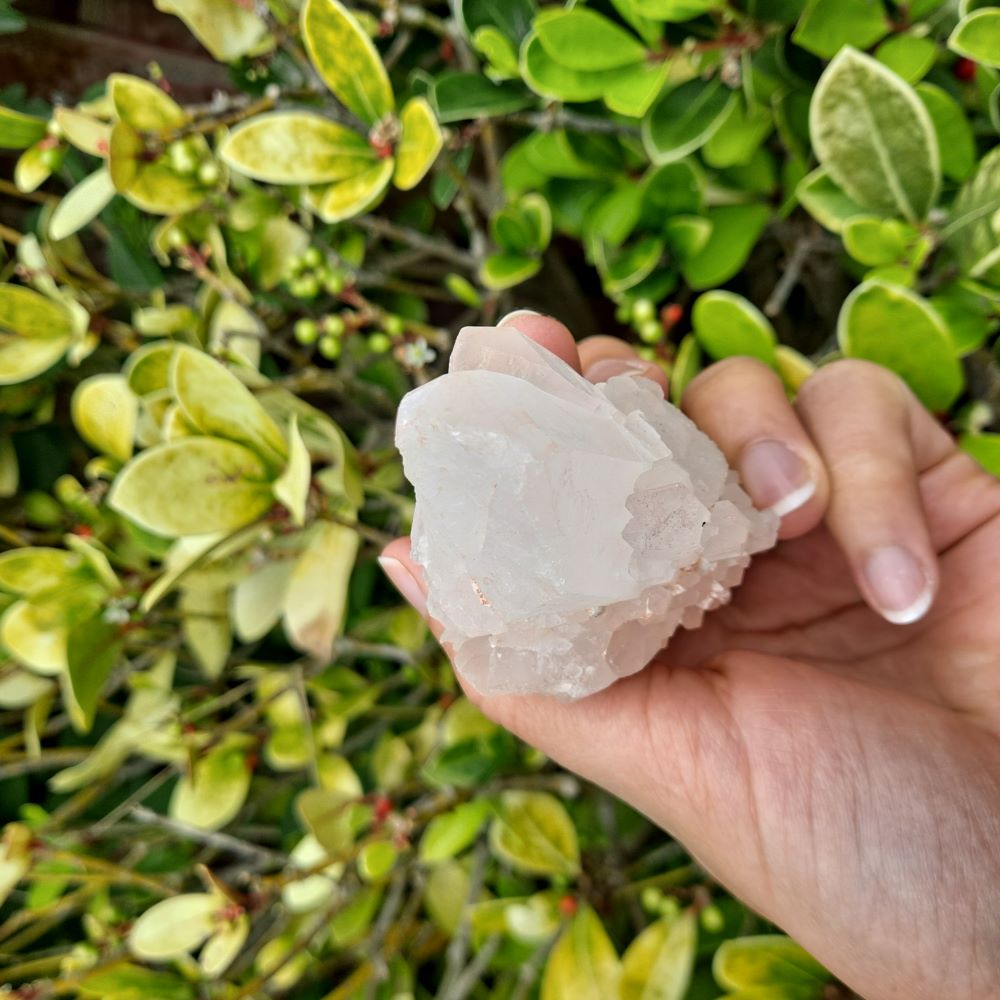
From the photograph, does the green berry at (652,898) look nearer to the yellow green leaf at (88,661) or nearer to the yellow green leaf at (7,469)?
the yellow green leaf at (88,661)

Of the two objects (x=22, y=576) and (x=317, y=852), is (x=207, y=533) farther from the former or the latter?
(x=317, y=852)

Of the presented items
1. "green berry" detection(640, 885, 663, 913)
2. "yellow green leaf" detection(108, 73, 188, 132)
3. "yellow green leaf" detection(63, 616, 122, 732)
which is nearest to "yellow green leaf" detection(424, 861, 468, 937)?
"green berry" detection(640, 885, 663, 913)

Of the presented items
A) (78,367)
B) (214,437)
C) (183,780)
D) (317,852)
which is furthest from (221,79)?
(317,852)

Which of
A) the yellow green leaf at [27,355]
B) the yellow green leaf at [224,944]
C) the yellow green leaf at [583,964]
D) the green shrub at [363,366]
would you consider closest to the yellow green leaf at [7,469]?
the green shrub at [363,366]

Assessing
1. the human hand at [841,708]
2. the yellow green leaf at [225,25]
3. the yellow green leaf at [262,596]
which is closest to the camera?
the human hand at [841,708]

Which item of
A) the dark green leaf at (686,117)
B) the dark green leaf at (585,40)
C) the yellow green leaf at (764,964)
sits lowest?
the yellow green leaf at (764,964)

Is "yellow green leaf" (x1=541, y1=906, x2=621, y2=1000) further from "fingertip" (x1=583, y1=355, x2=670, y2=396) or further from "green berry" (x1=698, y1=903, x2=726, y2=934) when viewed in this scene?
"fingertip" (x1=583, y1=355, x2=670, y2=396)

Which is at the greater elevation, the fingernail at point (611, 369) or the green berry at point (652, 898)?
the fingernail at point (611, 369)
